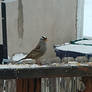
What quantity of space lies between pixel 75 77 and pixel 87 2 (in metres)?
4.12

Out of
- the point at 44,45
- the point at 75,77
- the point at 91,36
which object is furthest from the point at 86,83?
the point at 91,36

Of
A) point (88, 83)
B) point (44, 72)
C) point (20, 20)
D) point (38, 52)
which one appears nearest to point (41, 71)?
point (44, 72)

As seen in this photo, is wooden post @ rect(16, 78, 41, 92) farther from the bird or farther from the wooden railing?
the bird

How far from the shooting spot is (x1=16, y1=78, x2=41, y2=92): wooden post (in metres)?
1.04

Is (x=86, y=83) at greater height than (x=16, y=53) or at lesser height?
greater

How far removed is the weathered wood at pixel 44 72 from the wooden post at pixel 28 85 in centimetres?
3

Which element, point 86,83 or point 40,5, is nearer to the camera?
point 86,83

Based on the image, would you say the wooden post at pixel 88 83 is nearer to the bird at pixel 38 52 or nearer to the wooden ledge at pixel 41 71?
the wooden ledge at pixel 41 71

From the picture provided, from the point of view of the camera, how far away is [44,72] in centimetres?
103

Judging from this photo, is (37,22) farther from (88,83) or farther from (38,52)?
(88,83)

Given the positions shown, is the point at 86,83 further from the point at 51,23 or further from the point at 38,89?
the point at 51,23

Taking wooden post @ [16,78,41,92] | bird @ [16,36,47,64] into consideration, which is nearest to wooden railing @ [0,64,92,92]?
wooden post @ [16,78,41,92]

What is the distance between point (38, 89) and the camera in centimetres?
105

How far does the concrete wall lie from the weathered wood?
4.00 m
